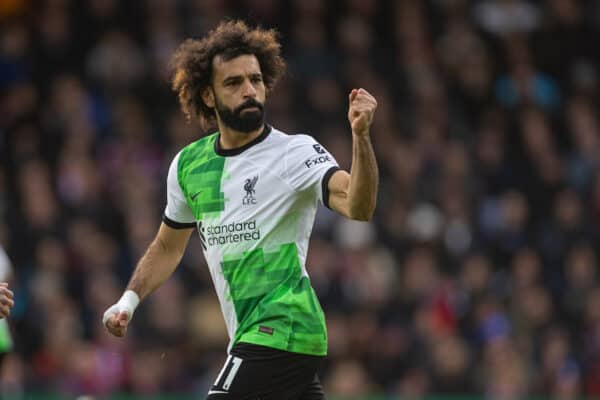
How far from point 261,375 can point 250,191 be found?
97cm

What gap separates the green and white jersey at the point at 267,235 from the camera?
6.95 m

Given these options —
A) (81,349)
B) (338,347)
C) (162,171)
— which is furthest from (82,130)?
(338,347)

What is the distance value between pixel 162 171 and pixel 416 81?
368 cm

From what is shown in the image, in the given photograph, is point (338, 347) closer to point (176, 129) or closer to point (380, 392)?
point (380, 392)

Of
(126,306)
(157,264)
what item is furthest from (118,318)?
(157,264)

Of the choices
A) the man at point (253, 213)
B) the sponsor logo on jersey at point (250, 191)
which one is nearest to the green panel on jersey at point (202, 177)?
the man at point (253, 213)

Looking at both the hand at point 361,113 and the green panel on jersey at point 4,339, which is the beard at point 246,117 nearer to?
the hand at point 361,113

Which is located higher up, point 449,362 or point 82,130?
point 82,130

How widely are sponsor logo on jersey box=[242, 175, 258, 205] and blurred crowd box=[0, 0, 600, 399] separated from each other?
6374mm

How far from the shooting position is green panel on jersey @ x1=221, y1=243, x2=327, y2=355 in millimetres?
6922

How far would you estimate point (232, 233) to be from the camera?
714 cm

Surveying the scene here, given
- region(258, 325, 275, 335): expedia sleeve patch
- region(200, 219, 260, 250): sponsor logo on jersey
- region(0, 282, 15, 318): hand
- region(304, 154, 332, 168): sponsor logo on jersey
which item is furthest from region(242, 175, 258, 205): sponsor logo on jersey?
region(0, 282, 15, 318): hand

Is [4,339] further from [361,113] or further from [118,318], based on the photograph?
[361,113]

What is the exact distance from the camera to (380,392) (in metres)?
13.4
